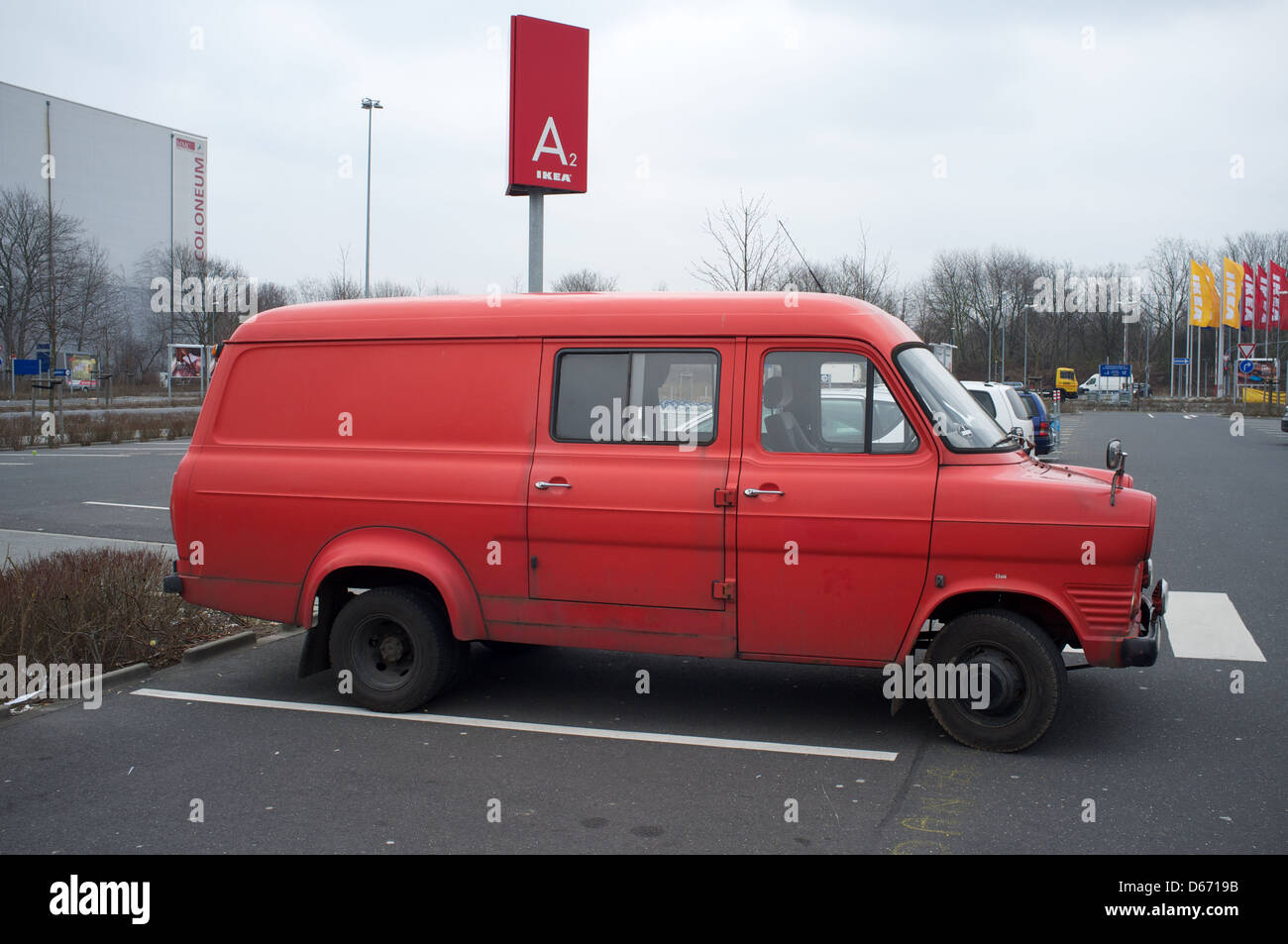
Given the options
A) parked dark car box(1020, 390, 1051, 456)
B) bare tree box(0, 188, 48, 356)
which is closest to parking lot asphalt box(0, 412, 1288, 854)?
parked dark car box(1020, 390, 1051, 456)

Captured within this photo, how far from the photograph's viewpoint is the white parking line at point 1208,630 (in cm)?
781

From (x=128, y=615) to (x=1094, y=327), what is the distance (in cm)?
9525

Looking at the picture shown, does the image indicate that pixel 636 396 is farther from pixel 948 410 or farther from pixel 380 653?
pixel 380 653

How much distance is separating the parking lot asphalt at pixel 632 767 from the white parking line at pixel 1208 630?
0.14m

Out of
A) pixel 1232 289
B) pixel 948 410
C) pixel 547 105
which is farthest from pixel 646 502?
pixel 1232 289

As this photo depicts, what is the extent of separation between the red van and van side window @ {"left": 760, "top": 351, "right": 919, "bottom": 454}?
12mm

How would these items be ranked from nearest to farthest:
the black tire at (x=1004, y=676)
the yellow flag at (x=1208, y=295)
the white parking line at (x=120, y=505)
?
the black tire at (x=1004, y=676) < the white parking line at (x=120, y=505) < the yellow flag at (x=1208, y=295)

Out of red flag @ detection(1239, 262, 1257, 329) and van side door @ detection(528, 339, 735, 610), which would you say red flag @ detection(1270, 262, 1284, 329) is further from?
van side door @ detection(528, 339, 735, 610)

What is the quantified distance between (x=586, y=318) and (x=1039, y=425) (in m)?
18.4

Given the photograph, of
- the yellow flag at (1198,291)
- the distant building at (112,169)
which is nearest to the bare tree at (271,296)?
the distant building at (112,169)

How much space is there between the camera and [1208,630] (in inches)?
335

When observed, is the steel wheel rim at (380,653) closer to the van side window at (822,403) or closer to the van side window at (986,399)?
the van side window at (822,403)
